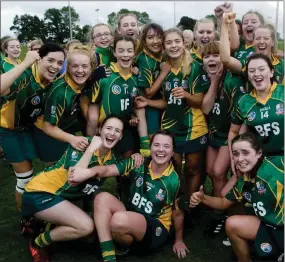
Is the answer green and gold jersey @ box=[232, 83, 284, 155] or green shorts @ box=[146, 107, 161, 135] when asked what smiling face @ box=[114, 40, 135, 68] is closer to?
green shorts @ box=[146, 107, 161, 135]

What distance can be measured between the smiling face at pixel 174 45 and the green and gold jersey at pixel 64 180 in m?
1.14

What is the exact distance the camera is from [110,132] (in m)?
3.17

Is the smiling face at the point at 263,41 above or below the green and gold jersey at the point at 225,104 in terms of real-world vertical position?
above

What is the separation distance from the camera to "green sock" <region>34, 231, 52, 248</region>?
3.11 m

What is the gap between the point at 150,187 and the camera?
315cm

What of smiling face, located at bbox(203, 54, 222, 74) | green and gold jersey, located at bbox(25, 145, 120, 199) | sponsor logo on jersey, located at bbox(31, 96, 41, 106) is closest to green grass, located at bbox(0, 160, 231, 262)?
green and gold jersey, located at bbox(25, 145, 120, 199)

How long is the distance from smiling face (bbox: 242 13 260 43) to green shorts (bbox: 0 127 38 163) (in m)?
2.32

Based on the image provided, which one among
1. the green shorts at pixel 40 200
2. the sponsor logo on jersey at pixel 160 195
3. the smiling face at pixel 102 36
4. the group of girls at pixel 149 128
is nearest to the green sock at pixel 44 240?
the group of girls at pixel 149 128

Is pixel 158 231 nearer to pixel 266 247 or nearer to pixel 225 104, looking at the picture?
pixel 266 247

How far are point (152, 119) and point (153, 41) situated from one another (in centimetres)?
76

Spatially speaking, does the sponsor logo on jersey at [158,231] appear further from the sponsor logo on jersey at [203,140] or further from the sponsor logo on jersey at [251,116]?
the sponsor logo on jersey at [251,116]

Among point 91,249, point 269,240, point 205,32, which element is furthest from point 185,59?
point 91,249

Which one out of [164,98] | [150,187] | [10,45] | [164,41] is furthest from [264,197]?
[10,45]

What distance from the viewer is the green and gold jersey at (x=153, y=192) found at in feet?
10.3
